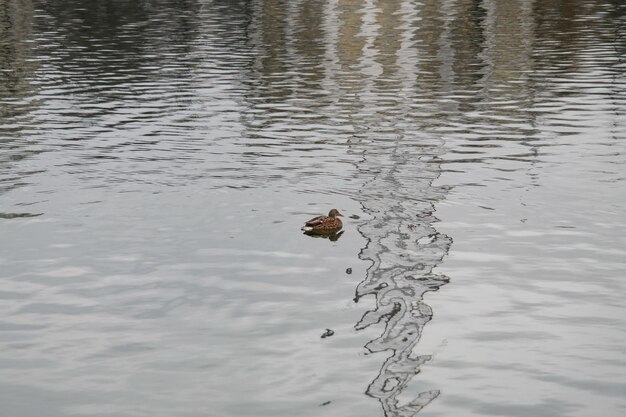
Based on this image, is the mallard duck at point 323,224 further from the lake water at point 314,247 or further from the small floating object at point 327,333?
the small floating object at point 327,333

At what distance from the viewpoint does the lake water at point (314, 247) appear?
1689 cm

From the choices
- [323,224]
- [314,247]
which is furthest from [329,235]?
[314,247]

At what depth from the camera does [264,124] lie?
135 ft

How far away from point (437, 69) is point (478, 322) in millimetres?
40615

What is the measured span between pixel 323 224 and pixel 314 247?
0.61m

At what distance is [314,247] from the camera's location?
24.5 metres

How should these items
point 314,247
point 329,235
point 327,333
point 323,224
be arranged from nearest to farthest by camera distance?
1. point 327,333
2. point 314,247
3. point 323,224
4. point 329,235

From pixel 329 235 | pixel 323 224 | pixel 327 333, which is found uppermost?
pixel 327 333

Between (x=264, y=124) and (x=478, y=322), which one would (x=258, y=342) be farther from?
(x=264, y=124)

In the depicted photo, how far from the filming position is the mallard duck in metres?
24.7

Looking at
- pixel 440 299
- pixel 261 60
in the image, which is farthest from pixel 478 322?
pixel 261 60

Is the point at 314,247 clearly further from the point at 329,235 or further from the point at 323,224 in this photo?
the point at 329,235

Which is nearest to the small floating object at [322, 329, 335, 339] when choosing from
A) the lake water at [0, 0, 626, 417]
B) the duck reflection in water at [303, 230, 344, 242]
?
the lake water at [0, 0, 626, 417]

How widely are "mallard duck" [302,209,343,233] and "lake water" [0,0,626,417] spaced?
0.30 metres
